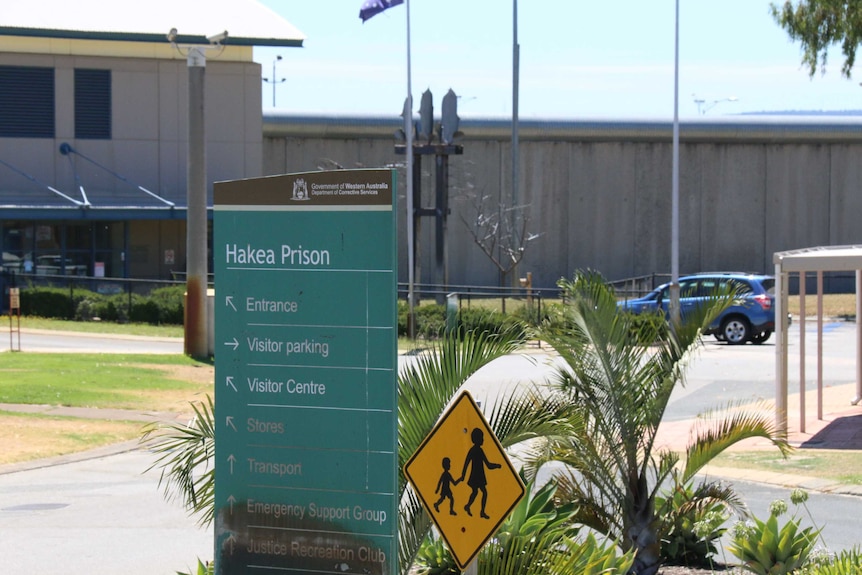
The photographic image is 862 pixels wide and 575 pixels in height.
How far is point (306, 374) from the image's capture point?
18.2 feet

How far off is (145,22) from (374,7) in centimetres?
1217

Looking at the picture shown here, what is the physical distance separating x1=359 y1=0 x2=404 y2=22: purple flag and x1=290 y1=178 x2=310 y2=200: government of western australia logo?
2783cm

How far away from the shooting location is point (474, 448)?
5.22 meters

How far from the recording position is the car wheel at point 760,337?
29719 mm

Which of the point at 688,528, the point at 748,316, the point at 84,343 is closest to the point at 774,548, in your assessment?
the point at 688,528

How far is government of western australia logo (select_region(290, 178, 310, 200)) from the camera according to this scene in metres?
5.61

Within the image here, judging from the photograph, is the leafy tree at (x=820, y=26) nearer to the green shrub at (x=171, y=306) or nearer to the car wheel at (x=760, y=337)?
the car wheel at (x=760, y=337)

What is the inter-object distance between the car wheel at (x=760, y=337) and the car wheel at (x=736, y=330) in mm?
301

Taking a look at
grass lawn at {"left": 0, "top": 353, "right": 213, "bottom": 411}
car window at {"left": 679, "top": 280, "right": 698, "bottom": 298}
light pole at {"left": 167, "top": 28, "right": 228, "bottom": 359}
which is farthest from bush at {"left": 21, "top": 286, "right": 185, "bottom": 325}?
car window at {"left": 679, "top": 280, "right": 698, "bottom": 298}

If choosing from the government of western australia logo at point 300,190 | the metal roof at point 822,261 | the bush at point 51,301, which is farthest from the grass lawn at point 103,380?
the government of western australia logo at point 300,190

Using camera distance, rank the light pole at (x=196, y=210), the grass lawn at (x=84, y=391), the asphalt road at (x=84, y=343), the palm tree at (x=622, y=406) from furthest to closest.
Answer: the asphalt road at (x=84, y=343)
the light pole at (x=196, y=210)
the grass lawn at (x=84, y=391)
the palm tree at (x=622, y=406)

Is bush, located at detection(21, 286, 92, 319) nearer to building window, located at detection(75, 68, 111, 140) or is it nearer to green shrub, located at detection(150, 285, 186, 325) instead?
green shrub, located at detection(150, 285, 186, 325)

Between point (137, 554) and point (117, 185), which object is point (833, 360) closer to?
point (137, 554)

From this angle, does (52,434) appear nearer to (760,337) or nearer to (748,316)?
(748,316)
